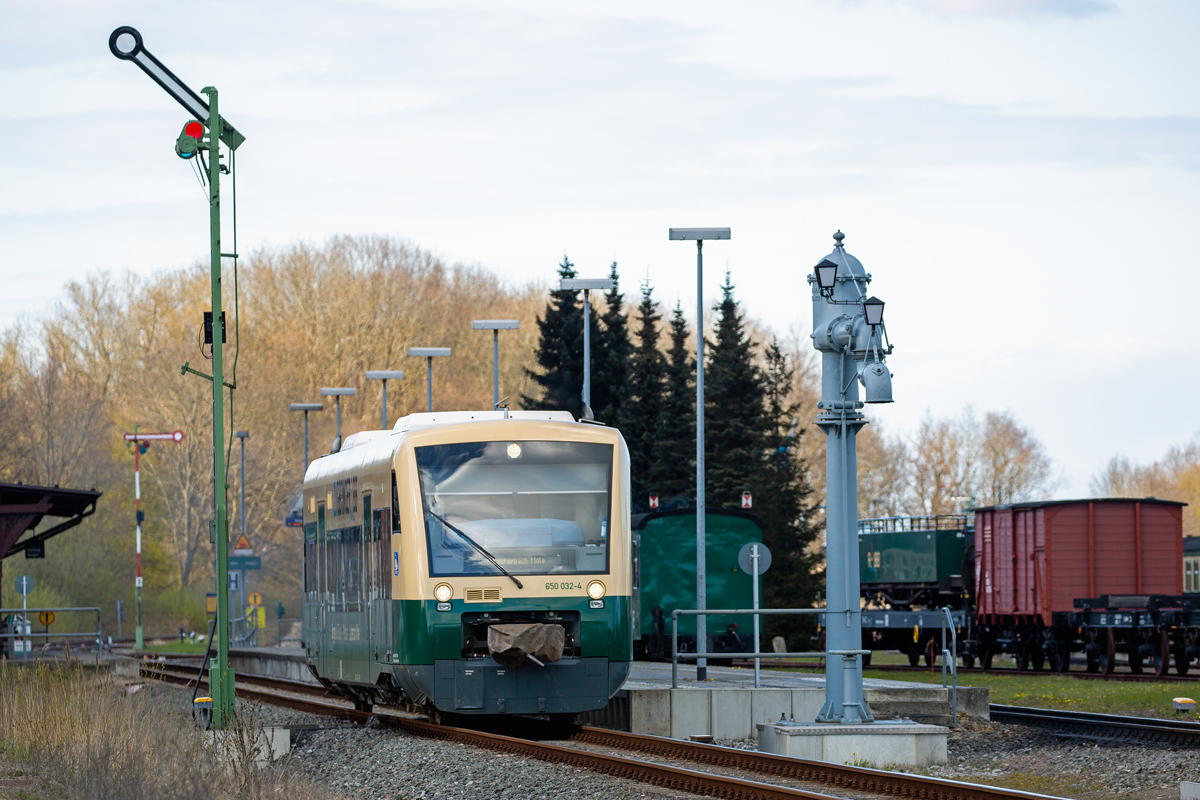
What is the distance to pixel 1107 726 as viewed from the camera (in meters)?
19.0

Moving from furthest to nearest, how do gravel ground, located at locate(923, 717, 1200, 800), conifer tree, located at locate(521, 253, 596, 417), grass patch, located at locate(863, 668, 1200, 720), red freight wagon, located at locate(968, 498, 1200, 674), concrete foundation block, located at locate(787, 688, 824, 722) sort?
conifer tree, located at locate(521, 253, 596, 417), red freight wagon, located at locate(968, 498, 1200, 674), grass patch, located at locate(863, 668, 1200, 720), concrete foundation block, located at locate(787, 688, 824, 722), gravel ground, located at locate(923, 717, 1200, 800)

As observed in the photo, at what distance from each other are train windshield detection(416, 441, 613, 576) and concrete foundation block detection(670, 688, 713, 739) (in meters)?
3.07

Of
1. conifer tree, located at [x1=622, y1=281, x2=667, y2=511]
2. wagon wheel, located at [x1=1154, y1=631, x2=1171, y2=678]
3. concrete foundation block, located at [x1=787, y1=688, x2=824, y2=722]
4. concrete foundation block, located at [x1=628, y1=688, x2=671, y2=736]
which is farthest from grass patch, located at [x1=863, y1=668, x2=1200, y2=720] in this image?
conifer tree, located at [x1=622, y1=281, x2=667, y2=511]

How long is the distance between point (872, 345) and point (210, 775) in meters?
7.45

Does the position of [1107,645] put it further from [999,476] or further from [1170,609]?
[999,476]

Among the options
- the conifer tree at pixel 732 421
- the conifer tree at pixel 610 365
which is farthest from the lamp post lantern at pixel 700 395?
the conifer tree at pixel 610 365

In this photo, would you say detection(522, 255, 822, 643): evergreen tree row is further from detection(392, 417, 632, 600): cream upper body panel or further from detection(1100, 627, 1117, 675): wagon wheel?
detection(392, 417, 632, 600): cream upper body panel

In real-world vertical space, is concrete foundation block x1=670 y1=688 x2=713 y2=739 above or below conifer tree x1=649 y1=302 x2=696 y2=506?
below

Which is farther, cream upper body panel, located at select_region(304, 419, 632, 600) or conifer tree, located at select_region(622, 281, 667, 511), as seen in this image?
conifer tree, located at select_region(622, 281, 667, 511)

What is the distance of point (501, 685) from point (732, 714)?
3803mm

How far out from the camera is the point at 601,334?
63125 millimetres

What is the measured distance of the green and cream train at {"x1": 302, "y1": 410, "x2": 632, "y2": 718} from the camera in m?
16.2

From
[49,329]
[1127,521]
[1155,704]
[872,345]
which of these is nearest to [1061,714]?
[1155,704]

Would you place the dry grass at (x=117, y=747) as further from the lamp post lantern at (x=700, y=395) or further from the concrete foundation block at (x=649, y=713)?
the lamp post lantern at (x=700, y=395)
